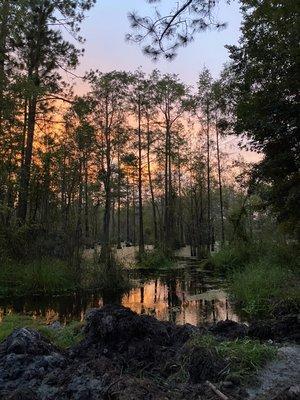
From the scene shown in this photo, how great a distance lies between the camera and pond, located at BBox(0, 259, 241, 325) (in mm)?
11727

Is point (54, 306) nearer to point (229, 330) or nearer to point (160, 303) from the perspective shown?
point (160, 303)

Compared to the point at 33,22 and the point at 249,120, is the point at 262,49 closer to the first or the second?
the point at 249,120

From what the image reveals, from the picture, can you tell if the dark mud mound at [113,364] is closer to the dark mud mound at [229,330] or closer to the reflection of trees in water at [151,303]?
the dark mud mound at [229,330]

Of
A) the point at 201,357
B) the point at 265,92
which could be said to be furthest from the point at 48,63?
the point at 201,357

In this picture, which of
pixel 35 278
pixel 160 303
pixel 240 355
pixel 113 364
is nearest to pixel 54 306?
pixel 35 278

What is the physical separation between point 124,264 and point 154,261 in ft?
27.3

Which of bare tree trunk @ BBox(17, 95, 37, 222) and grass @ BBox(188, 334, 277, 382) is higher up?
bare tree trunk @ BBox(17, 95, 37, 222)

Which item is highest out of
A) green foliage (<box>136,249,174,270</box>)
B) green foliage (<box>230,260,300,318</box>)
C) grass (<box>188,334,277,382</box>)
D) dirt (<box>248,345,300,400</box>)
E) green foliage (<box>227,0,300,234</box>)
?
green foliage (<box>227,0,300,234</box>)

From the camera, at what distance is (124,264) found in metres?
17.9

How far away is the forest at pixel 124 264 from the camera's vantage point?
5062 mm

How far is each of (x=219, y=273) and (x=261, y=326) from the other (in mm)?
13698

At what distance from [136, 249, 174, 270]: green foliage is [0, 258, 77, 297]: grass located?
379 inches

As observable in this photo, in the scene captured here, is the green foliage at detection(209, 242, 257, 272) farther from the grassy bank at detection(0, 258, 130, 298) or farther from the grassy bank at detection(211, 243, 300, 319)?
the grassy bank at detection(0, 258, 130, 298)

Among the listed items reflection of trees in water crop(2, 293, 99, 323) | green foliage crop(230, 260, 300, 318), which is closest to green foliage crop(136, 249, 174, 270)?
reflection of trees in water crop(2, 293, 99, 323)
